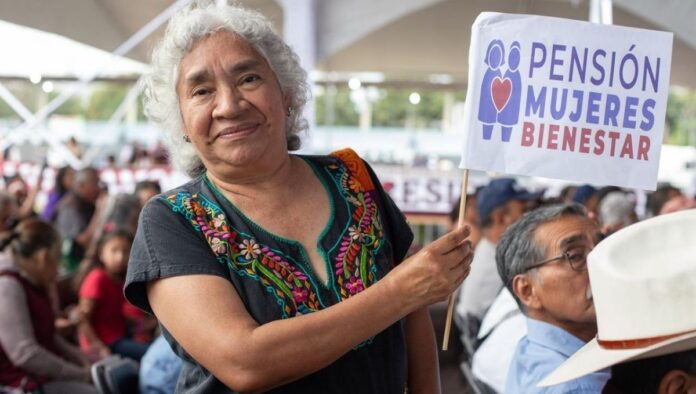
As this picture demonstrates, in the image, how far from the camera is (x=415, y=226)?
439 inches

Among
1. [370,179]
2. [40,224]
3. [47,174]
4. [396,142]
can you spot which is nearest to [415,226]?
[47,174]

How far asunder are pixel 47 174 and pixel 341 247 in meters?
11.2

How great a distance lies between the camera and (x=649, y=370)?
1.84m

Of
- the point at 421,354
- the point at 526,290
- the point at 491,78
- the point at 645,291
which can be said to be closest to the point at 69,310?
the point at 526,290

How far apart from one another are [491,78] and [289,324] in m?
0.77

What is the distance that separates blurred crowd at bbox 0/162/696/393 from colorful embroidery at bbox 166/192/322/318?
45.4 inches

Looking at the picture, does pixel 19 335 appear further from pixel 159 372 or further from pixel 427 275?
pixel 427 275

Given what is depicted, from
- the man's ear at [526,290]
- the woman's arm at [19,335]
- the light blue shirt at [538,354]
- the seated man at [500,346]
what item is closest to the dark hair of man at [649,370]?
the light blue shirt at [538,354]

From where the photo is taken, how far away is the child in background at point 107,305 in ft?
19.9

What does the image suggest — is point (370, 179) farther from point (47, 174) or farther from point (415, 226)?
point (47, 174)

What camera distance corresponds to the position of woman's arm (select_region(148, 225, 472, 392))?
1.84 m

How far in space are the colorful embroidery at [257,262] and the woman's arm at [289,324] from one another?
8 centimetres

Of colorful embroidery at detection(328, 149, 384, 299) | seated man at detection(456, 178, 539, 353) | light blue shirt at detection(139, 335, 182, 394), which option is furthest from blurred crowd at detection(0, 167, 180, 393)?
colorful embroidery at detection(328, 149, 384, 299)

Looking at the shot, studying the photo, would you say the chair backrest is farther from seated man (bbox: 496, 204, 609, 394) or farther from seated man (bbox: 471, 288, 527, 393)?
seated man (bbox: 496, 204, 609, 394)
